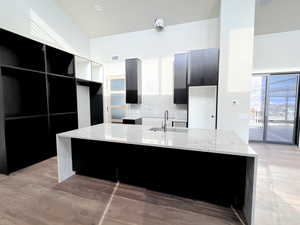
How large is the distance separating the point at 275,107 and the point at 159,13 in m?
4.28

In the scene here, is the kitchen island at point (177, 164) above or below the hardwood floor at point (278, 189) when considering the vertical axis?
above

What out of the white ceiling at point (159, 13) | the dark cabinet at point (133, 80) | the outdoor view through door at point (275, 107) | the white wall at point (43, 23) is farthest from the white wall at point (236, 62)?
the white wall at point (43, 23)

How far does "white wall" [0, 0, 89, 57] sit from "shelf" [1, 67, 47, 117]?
957 mm

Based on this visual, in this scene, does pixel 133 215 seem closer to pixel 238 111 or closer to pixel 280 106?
pixel 238 111

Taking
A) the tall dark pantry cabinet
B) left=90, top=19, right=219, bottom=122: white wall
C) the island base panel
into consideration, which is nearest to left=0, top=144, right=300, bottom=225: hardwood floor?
the island base panel

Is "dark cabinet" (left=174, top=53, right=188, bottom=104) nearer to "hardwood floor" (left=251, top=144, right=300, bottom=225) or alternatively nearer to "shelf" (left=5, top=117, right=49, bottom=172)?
"hardwood floor" (left=251, top=144, right=300, bottom=225)

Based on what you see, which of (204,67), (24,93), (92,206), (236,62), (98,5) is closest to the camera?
(92,206)

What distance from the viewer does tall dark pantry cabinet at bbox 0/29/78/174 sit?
100.0 inches

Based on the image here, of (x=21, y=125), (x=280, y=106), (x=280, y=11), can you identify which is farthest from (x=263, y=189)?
(x=21, y=125)

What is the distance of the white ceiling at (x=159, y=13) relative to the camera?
133 inches

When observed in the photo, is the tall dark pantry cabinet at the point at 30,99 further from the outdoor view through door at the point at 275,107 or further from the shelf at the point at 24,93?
the outdoor view through door at the point at 275,107

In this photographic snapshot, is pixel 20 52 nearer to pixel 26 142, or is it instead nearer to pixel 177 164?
pixel 26 142

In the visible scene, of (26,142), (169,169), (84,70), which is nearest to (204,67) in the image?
(169,169)

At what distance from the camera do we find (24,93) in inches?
118
